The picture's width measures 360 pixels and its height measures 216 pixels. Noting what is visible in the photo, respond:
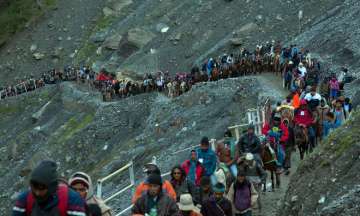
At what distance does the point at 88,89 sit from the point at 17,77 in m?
13.4

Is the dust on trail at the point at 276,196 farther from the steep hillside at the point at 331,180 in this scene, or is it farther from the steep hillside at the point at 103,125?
the steep hillside at the point at 103,125

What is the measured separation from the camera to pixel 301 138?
1636cm

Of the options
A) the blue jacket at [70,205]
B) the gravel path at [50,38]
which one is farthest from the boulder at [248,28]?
the blue jacket at [70,205]

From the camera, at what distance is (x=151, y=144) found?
1157 inches

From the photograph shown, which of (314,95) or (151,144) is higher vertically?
(314,95)

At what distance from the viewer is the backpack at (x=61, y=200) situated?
5.41 meters

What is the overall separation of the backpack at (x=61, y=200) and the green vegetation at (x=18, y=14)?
60892 mm

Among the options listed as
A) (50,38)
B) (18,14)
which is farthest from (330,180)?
(18,14)

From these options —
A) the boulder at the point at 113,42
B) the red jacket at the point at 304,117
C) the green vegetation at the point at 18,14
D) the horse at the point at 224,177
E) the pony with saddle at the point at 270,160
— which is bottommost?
the pony with saddle at the point at 270,160

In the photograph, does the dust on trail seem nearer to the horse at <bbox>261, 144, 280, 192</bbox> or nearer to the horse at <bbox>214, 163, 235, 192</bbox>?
the horse at <bbox>261, 144, 280, 192</bbox>

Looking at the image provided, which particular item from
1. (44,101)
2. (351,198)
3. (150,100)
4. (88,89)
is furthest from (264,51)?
(351,198)

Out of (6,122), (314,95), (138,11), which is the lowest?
(6,122)

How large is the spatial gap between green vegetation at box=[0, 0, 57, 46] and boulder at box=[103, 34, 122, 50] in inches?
496

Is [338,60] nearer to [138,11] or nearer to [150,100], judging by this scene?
[150,100]
